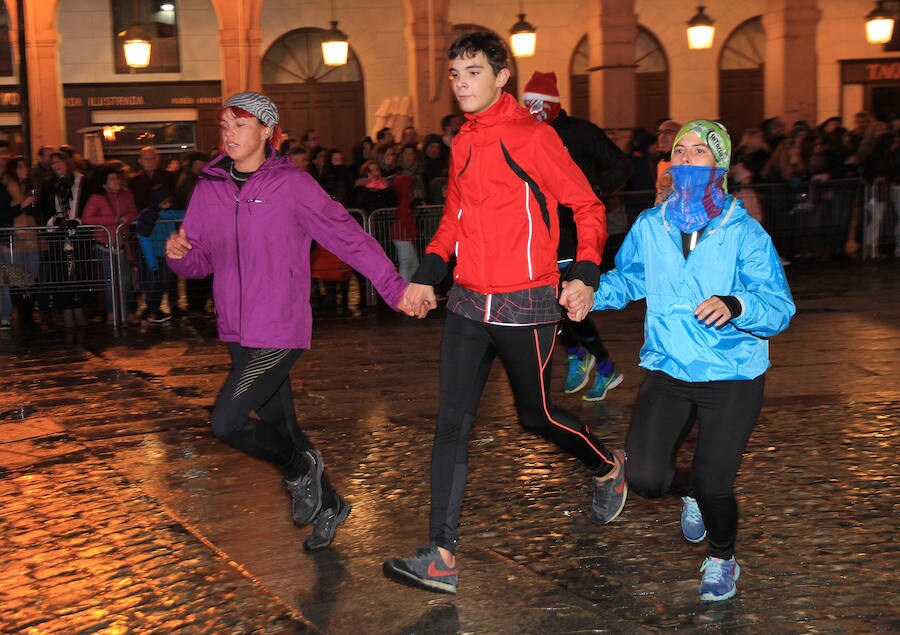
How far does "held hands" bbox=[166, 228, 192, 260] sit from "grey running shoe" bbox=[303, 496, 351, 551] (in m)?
1.22

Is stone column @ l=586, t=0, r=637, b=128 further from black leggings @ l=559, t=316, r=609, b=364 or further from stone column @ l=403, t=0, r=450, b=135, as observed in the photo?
black leggings @ l=559, t=316, r=609, b=364

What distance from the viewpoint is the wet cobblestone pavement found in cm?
445

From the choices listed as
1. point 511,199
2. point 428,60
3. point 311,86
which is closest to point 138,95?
point 311,86

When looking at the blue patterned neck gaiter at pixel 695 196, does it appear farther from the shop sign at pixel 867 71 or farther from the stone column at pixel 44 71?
the shop sign at pixel 867 71

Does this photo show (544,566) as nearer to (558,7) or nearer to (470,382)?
(470,382)

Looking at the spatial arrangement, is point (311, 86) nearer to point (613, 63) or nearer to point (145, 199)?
point (613, 63)

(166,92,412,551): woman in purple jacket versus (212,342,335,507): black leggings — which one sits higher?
(166,92,412,551): woman in purple jacket

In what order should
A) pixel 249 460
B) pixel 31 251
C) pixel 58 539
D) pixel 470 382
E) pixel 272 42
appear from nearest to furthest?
1. pixel 470 382
2. pixel 58 539
3. pixel 249 460
4. pixel 31 251
5. pixel 272 42

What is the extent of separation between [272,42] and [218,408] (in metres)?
21.3

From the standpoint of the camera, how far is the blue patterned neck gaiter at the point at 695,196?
4.40m

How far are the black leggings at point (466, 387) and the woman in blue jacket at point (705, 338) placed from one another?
0.47 meters

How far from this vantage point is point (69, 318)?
13336mm

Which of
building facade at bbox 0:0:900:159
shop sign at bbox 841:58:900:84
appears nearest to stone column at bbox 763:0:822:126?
building facade at bbox 0:0:900:159

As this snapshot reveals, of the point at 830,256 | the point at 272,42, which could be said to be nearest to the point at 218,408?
the point at 830,256
